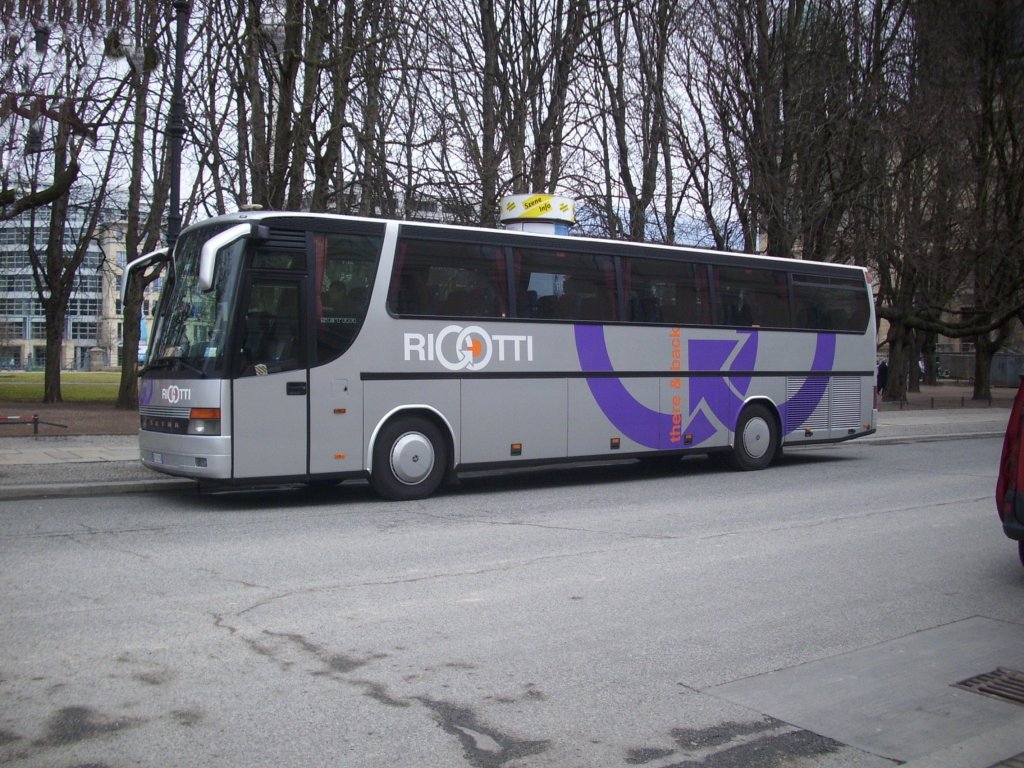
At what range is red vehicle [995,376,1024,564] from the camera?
7652 mm

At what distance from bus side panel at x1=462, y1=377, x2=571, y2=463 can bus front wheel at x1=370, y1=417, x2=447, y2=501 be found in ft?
1.58

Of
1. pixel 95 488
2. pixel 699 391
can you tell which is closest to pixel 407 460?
pixel 95 488

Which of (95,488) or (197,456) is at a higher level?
(197,456)

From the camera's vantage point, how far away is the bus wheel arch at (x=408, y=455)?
1270cm

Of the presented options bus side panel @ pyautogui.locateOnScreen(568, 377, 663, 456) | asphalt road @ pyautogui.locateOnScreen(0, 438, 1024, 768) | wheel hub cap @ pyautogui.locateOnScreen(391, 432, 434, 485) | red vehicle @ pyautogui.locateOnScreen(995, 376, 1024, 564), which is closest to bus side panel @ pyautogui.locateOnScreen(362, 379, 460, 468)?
wheel hub cap @ pyautogui.locateOnScreen(391, 432, 434, 485)

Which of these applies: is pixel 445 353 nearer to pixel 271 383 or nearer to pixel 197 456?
pixel 271 383

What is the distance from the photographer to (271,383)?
11.8m

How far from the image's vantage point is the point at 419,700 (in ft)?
16.9

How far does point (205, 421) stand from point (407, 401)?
2509 millimetres

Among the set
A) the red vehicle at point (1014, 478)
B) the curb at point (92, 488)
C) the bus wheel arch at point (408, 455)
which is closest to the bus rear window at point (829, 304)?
the bus wheel arch at point (408, 455)

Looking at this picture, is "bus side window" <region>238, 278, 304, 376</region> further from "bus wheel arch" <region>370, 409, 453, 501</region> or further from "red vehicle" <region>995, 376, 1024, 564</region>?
"red vehicle" <region>995, 376, 1024, 564</region>

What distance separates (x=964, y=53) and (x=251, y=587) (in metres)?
30.7

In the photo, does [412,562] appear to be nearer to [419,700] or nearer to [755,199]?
[419,700]

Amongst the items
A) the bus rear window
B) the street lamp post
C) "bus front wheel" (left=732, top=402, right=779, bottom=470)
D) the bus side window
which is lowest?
"bus front wheel" (left=732, top=402, right=779, bottom=470)
